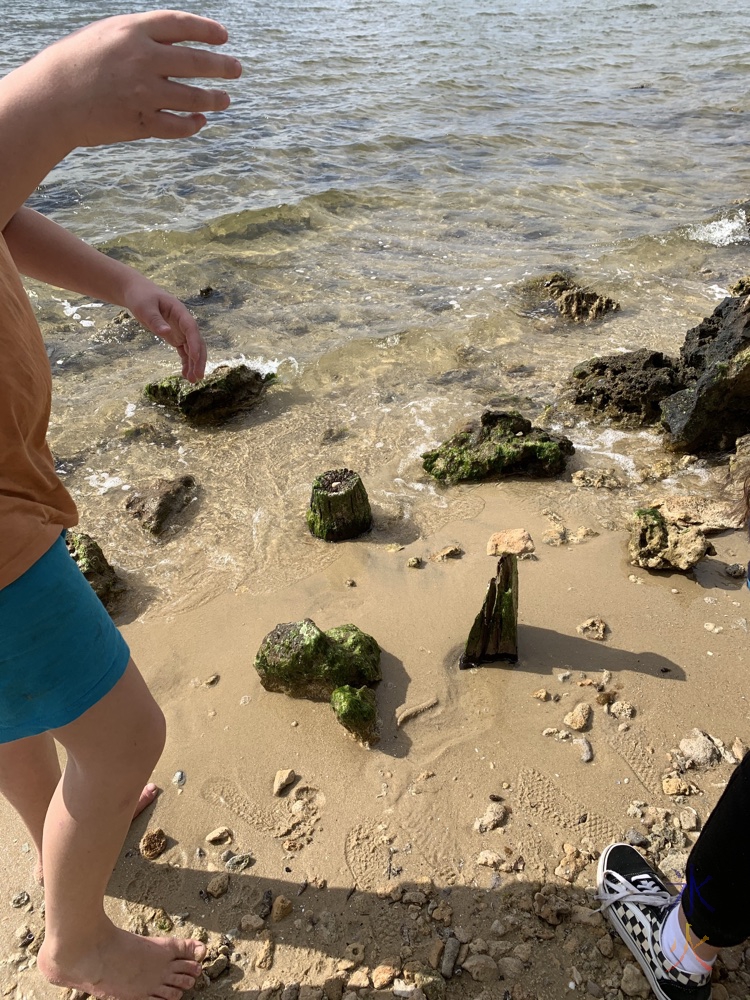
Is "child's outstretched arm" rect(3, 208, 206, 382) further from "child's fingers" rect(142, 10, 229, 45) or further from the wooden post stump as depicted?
the wooden post stump

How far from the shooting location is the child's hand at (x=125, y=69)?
1407mm

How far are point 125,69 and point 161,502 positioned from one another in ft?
9.32

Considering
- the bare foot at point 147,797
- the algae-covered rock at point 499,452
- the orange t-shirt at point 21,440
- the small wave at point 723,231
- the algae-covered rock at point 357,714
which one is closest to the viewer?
the orange t-shirt at point 21,440

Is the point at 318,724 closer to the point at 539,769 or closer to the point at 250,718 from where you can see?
the point at 250,718

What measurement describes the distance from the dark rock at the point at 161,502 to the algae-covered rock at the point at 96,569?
16.4 inches

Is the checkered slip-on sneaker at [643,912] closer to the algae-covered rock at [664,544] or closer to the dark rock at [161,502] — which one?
the algae-covered rock at [664,544]

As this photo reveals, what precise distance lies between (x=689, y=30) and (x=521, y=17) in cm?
573

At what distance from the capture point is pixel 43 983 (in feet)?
6.58

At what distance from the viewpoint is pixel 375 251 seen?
→ 313 inches

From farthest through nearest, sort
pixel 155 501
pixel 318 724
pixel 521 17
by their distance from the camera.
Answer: pixel 521 17, pixel 155 501, pixel 318 724

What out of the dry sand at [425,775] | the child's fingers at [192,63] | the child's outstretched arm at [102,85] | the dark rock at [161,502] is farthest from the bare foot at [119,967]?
the dark rock at [161,502]

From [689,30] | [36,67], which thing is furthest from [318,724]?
[689,30]

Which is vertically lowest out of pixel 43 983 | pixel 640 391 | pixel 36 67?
pixel 43 983

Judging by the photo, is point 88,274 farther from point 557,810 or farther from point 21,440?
point 557,810
